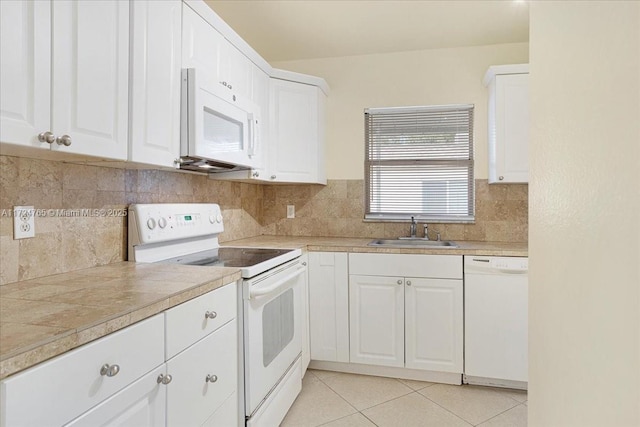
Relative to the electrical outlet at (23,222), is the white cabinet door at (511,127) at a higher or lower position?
higher

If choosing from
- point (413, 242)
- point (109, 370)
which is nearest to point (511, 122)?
point (413, 242)

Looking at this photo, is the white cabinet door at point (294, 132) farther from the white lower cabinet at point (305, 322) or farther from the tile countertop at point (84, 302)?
the tile countertop at point (84, 302)

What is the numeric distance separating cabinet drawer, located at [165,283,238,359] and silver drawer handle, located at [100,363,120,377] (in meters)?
0.22

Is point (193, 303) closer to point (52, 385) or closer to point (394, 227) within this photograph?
point (52, 385)

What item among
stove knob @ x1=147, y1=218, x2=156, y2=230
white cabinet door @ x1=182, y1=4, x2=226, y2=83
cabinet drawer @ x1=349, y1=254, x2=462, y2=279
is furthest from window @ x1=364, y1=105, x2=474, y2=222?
stove knob @ x1=147, y1=218, x2=156, y2=230

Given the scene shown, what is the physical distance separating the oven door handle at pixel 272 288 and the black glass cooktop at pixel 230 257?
5.0 inches

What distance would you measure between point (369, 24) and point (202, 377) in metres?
2.44

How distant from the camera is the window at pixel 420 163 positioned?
9.98 ft

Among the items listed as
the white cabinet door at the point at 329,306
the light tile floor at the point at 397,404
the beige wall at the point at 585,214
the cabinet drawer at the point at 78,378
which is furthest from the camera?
the white cabinet door at the point at 329,306

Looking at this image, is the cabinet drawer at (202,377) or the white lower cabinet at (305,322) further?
the white lower cabinet at (305,322)

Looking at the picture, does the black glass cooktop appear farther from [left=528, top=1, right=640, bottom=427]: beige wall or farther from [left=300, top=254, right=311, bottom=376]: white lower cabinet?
[left=528, top=1, right=640, bottom=427]: beige wall

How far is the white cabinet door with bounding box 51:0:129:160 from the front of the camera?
116 cm

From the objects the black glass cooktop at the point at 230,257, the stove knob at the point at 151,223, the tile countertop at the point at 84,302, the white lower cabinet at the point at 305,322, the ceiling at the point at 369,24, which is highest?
the ceiling at the point at 369,24

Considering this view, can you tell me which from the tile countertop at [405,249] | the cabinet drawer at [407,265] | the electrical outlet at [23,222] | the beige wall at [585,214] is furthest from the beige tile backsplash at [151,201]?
the beige wall at [585,214]
